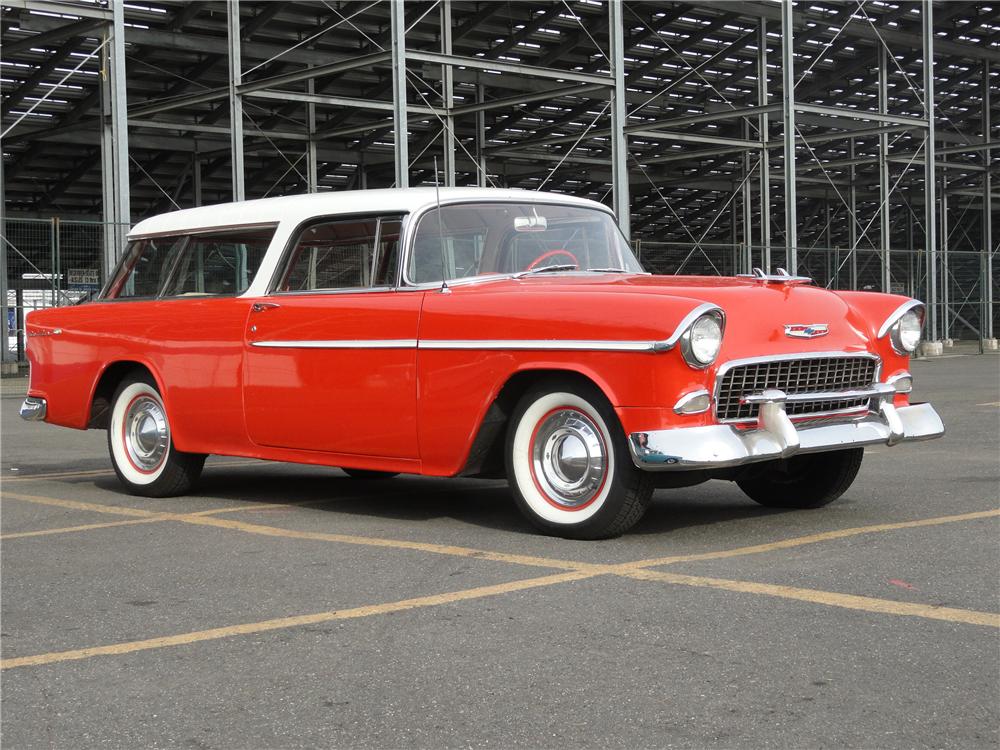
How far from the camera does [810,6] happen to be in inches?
1237

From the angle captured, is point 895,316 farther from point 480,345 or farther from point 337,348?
point 337,348

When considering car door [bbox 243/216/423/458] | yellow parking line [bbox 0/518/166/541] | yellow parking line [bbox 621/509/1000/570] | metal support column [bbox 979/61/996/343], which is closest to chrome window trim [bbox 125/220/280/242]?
car door [bbox 243/216/423/458]

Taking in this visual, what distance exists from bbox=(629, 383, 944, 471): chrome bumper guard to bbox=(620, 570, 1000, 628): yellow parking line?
0.58m

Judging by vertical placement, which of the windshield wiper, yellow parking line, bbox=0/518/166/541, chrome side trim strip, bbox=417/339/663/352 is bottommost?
yellow parking line, bbox=0/518/166/541

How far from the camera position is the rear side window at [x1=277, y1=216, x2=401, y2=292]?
697 cm

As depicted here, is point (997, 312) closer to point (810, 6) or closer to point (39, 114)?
point (810, 6)

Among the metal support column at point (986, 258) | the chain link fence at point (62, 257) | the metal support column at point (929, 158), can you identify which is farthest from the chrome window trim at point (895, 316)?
the metal support column at point (986, 258)

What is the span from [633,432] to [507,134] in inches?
1412

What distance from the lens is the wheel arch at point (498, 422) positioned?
6281 mm

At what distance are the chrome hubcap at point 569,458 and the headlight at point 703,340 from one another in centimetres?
58

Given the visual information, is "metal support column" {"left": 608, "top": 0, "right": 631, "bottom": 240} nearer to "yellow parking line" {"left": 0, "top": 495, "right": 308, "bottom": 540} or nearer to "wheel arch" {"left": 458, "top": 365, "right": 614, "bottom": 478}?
"yellow parking line" {"left": 0, "top": 495, "right": 308, "bottom": 540}

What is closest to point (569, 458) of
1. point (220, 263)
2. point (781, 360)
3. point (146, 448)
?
point (781, 360)

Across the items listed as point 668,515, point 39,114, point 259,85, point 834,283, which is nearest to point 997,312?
point 834,283

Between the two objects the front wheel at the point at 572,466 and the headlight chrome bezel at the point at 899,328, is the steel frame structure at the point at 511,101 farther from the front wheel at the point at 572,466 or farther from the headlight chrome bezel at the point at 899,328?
the front wheel at the point at 572,466
